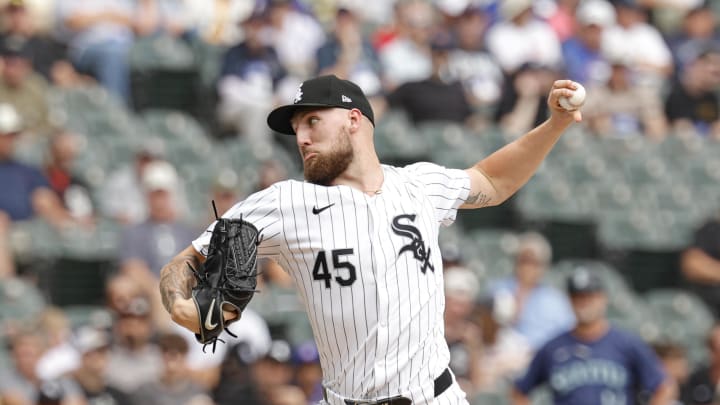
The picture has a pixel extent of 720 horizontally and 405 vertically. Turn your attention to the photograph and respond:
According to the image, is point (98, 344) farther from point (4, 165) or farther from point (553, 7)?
point (553, 7)

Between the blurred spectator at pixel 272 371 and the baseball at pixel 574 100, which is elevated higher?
the baseball at pixel 574 100

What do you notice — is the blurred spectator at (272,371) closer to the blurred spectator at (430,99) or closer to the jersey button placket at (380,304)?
the jersey button placket at (380,304)

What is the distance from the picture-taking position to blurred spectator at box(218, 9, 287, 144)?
1081cm

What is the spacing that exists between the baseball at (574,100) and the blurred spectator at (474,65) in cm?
726

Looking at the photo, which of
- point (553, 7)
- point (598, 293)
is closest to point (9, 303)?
point (598, 293)

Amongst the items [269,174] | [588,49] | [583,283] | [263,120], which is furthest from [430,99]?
[583,283]

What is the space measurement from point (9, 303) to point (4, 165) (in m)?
1.25

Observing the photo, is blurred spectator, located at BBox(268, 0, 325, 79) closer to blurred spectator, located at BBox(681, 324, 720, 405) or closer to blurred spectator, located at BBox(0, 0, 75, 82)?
blurred spectator, located at BBox(0, 0, 75, 82)

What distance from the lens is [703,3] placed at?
1516 centimetres

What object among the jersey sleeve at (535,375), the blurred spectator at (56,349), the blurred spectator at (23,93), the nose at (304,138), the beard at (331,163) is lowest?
the jersey sleeve at (535,375)

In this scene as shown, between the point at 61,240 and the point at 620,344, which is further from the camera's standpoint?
the point at 61,240

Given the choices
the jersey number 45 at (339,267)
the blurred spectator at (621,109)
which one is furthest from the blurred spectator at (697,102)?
the jersey number 45 at (339,267)

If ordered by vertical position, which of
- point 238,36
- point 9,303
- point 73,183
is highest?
point 238,36

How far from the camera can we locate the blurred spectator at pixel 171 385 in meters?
7.50
